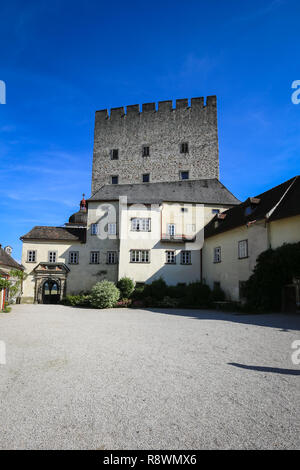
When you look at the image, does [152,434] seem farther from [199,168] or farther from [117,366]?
[199,168]

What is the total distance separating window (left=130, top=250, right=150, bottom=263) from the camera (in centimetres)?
2644

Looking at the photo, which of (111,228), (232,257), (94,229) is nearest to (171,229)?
(111,228)

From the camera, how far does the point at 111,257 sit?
2856 cm

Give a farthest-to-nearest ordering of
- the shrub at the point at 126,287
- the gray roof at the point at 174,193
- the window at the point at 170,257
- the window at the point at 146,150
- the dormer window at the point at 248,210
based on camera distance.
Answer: the window at the point at 146,150 < the gray roof at the point at 174,193 < the window at the point at 170,257 < the shrub at the point at 126,287 < the dormer window at the point at 248,210

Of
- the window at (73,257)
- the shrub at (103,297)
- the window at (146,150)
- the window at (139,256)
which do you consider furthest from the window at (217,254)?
the window at (146,150)

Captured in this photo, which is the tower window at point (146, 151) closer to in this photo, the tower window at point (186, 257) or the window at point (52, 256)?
the tower window at point (186, 257)

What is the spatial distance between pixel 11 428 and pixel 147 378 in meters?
2.56

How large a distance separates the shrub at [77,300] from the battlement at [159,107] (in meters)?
25.3

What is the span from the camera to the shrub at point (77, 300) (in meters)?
24.4

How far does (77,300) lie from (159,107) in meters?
26.9

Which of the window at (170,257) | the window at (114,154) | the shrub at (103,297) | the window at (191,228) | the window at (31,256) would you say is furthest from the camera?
the window at (114,154)

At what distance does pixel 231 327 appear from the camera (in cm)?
1177

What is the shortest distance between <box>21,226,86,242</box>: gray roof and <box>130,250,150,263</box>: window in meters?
5.66
